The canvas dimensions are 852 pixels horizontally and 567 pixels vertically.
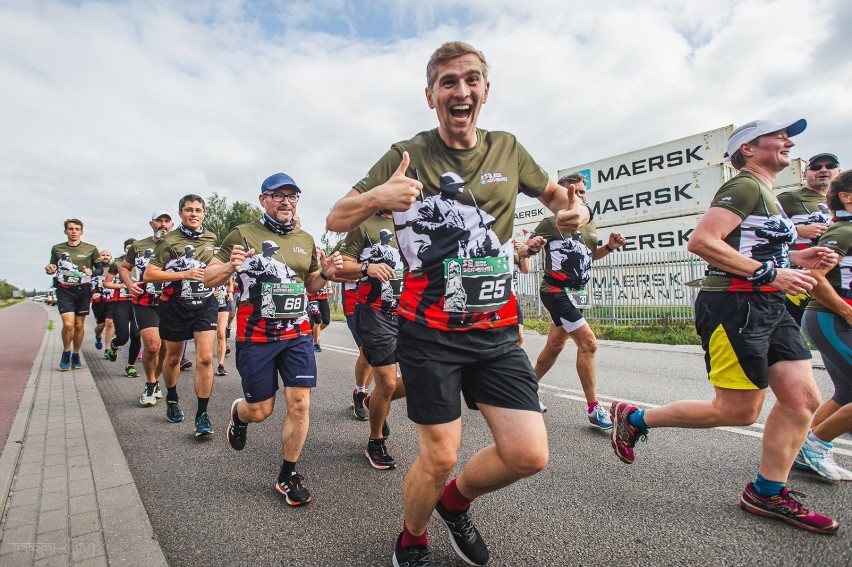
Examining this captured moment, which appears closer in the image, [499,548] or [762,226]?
[499,548]

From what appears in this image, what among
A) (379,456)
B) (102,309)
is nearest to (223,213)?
(102,309)

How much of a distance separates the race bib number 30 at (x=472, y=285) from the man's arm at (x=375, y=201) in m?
0.38

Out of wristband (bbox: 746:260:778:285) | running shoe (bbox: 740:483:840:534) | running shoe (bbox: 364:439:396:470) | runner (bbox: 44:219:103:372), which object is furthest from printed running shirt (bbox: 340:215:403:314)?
runner (bbox: 44:219:103:372)

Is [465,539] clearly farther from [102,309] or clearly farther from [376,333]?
[102,309]

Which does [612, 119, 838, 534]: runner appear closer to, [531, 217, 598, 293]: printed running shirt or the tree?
[531, 217, 598, 293]: printed running shirt

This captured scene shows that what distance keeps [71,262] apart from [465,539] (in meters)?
9.48

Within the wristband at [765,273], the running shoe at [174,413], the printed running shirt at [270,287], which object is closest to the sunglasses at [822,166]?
the wristband at [765,273]

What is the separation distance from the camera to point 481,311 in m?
2.24

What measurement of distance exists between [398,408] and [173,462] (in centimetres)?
240

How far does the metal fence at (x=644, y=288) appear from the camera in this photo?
14312mm

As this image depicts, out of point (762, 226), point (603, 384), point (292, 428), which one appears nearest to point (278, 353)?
point (292, 428)

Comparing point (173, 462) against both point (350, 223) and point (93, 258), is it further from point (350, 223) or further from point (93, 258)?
point (93, 258)

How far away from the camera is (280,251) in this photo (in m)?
3.92

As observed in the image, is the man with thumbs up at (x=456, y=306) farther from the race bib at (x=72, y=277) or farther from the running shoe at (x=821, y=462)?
the race bib at (x=72, y=277)
